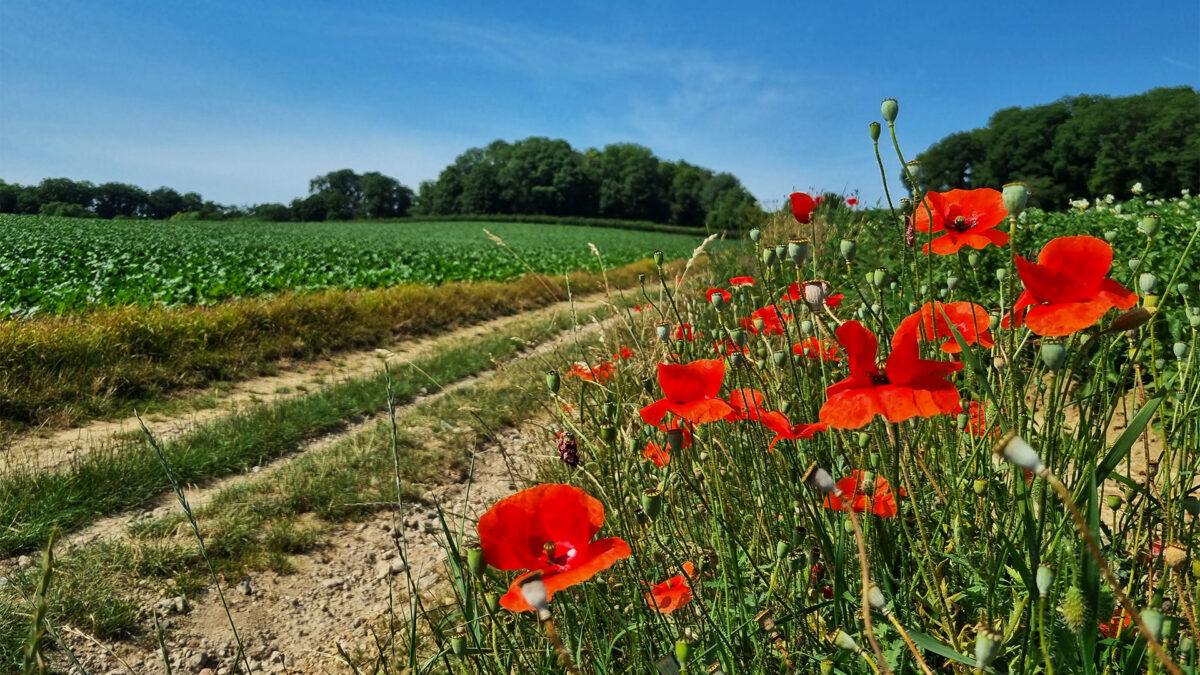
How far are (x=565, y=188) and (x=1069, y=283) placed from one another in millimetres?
67961

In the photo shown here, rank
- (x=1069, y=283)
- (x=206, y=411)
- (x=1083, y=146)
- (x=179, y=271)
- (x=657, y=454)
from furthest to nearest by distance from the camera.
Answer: (x=1083, y=146) < (x=179, y=271) < (x=206, y=411) < (x=657, y=454) < (x=1069, y=283)

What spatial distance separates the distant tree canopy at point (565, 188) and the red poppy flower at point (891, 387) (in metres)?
65.3

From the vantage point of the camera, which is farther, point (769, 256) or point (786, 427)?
point (769, 256)

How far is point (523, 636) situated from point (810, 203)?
1.23 m

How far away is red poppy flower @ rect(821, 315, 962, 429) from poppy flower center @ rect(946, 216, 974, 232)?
446 millimetres

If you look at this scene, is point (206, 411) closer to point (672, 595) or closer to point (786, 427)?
point (672, 595)

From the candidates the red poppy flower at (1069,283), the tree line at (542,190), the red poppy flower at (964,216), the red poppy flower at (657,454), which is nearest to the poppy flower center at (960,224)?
the red poppy flower at (964,216)

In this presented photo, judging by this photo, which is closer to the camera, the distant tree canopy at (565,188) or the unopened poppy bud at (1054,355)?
the unopened poppy bud at (1054,355)

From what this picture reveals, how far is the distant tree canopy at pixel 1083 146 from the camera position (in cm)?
3612

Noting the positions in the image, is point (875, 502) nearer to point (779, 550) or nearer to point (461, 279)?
point (779, 550)

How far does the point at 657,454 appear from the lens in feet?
5.84

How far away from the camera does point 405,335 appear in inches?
341

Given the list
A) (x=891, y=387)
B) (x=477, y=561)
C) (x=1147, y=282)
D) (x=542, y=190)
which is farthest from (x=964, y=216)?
(x=542, y=190)

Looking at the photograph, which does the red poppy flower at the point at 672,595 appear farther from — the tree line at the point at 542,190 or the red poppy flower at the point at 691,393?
the tree line at the point at 542,190
